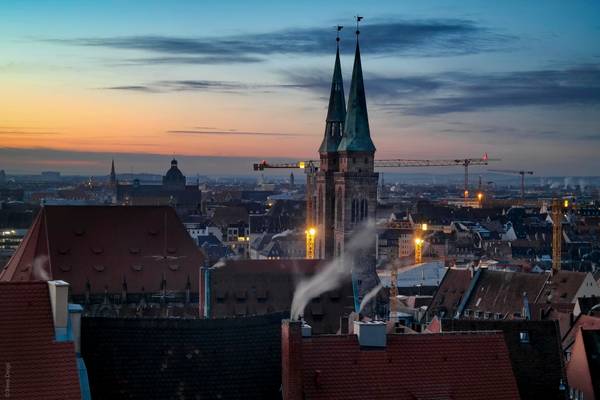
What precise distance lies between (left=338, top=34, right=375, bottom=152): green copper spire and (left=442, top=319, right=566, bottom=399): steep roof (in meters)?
58.4

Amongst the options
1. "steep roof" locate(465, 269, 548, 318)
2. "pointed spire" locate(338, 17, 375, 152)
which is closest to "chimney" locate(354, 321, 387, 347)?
"steep roof" locate(465, 269, 548, 318)

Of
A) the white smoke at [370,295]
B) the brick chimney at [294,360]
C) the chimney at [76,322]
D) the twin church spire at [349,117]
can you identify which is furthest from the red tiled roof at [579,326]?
the twin church spire at [349,117]

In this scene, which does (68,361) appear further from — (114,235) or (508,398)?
(114,235)

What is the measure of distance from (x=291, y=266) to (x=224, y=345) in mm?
38485

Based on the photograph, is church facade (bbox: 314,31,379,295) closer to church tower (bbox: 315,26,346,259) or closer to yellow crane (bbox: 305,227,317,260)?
church tower (bbox: 315,26,346,259)

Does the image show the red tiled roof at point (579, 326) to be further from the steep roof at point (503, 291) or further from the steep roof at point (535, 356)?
the steep roof at point (503, 291)

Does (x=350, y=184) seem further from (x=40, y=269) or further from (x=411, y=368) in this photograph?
(x=411, y=368)

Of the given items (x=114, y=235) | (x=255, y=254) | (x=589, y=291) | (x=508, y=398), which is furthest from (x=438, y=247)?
(x=508, y=398)

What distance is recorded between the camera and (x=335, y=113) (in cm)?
10481

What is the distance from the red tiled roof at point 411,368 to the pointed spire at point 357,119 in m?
67.3

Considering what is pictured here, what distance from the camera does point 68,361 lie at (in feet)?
89.1

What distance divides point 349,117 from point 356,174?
5961mm

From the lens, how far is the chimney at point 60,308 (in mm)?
27984

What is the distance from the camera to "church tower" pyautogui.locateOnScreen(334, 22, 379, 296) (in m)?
99.1
